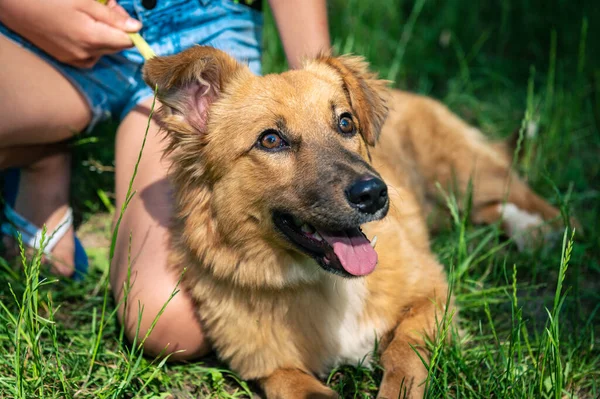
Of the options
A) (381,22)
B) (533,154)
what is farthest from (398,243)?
(381,22)

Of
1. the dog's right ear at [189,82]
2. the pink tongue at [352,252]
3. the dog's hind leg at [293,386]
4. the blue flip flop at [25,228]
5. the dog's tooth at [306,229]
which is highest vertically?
the dog's right ear at [189,82]

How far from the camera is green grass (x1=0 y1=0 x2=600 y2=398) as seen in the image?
2.42m

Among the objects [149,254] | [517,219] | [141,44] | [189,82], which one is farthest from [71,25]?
[517,219]

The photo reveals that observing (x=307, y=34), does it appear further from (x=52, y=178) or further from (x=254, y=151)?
(x=52, y=178)

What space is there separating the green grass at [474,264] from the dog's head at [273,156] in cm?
56

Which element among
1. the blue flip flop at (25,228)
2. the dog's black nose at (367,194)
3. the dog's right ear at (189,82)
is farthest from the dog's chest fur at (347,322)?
the blue flip flop at (25,228)

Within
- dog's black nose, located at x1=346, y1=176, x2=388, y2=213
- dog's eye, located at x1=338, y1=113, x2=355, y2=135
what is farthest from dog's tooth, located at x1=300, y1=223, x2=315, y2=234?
dog's eye, located at x1=338, y1=113, x2=355, y2=135

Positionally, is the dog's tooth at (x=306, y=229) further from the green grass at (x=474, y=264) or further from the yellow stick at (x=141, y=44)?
the yellow stick at (x=141, y=44)

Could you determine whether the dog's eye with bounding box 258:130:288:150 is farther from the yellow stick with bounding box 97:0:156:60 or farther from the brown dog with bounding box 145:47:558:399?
the yellow stick with bounding box 97:0:156:60

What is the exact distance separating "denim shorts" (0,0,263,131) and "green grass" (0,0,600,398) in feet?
0.97

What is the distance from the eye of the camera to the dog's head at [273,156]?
2.38 meters

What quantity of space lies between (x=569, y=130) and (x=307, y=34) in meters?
2.06

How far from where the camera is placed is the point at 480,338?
8.94 ft

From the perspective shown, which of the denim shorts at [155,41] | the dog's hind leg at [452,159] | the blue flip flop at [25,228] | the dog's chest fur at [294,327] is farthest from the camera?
the dog's hind leg at [452,159]
